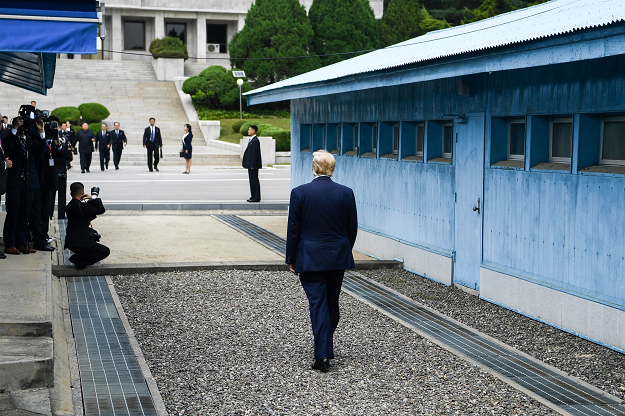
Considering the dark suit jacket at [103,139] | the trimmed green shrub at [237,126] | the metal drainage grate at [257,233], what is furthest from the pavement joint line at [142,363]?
the trimmed green shrub at [237,126]

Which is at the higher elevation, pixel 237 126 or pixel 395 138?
pixel 237 126

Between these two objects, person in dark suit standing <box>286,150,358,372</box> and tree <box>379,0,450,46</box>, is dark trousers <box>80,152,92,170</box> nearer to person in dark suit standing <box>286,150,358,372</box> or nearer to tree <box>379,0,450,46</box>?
person in dark suit standing <box>286,150,358,372</box>

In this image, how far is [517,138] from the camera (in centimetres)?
827

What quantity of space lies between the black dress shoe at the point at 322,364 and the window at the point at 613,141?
322 centimetres

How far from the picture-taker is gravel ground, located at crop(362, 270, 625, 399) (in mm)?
6004

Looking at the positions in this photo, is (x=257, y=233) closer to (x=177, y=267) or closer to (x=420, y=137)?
(x=177, y=267)

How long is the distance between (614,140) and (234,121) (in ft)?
119

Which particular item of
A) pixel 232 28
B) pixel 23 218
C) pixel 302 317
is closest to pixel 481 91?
pixel 302 317

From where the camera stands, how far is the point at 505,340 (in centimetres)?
700

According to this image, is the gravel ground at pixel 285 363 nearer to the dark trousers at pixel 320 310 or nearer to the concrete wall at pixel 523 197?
the dark trousers at pixel 320 310

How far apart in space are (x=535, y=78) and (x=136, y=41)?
193 ft

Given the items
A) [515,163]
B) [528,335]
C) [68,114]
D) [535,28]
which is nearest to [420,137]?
[515,163]

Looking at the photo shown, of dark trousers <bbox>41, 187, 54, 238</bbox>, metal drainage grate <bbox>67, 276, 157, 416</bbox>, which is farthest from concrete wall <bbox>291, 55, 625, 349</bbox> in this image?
dark trousers <bbox>41, 187, 54, 238</bbox>

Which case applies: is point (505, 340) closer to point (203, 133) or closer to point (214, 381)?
point (214, 381)
